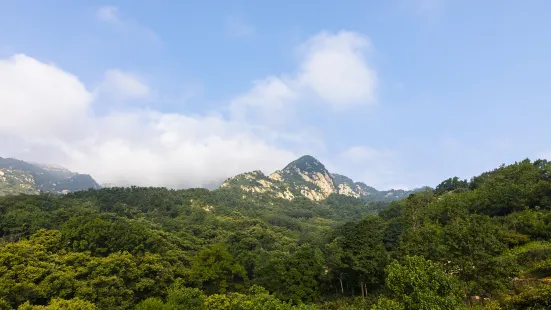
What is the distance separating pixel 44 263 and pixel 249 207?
14211 cm

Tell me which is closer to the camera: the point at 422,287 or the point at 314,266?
the point at 422,287

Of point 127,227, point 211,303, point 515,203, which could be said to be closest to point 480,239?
point 211,303

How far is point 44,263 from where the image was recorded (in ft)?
131

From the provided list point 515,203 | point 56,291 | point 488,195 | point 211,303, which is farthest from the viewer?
point 488,195

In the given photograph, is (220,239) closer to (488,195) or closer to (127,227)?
(127,227)

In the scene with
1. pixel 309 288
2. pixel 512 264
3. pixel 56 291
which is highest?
pixel 512 264

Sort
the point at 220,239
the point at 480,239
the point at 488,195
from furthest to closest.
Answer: the point at 220,239 < the point at 488,195 < the point at 480,239

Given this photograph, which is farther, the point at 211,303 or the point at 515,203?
the point at 515,203

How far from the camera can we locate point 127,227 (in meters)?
58.1

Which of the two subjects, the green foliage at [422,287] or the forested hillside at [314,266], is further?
the forested hillside at [314,266]

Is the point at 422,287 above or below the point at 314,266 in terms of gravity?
above

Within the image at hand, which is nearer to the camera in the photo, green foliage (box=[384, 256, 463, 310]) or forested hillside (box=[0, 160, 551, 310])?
green foliage (box=[384, 256, 463, 310])

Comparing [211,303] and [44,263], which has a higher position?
[44,263]

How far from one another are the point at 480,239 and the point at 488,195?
145 feet
